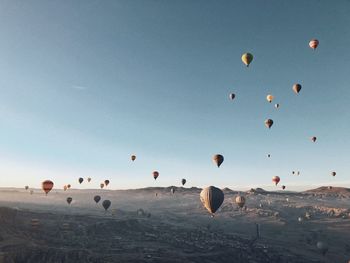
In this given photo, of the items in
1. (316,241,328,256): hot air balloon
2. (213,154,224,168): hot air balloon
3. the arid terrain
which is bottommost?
(316,241,328,256): hot air balloon

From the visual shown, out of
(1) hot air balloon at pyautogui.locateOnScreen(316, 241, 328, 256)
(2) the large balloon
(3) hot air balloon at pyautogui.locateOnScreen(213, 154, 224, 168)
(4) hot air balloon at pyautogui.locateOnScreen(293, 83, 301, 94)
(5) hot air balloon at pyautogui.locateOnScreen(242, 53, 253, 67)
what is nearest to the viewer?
(2) the large balloon

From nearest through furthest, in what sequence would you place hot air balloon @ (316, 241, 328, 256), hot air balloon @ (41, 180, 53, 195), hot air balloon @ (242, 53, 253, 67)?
hot air balloon @ (242, 53, 253, 67)
hot air balloon @ (316, 241, 328, 256)
hot air balloon @ (41, 180, 53, 195)

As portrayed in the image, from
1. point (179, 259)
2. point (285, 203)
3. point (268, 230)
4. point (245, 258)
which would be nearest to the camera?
point (179, 259)

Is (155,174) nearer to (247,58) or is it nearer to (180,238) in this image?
(180,238)

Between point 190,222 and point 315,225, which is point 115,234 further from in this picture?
point 315,225

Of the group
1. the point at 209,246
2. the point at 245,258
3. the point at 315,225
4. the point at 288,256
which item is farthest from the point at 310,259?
the point at 315,225

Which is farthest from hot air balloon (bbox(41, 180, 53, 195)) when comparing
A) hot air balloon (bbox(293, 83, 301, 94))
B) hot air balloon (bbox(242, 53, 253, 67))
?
hot air balloon (bbox(293, 83, 301, 94))

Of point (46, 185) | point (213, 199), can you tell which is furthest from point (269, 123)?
point (46, 185)

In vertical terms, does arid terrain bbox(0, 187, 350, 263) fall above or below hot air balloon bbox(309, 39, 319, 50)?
below

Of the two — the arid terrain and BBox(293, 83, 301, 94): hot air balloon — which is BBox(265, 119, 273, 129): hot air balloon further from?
the arid terrain

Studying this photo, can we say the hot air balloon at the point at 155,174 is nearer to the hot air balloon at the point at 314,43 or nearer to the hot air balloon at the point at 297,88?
the hot air balloon at the point at 297,88

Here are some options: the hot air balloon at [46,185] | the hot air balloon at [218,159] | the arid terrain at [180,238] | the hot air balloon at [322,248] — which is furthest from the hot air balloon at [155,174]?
the hot air balloon at [322,248]
